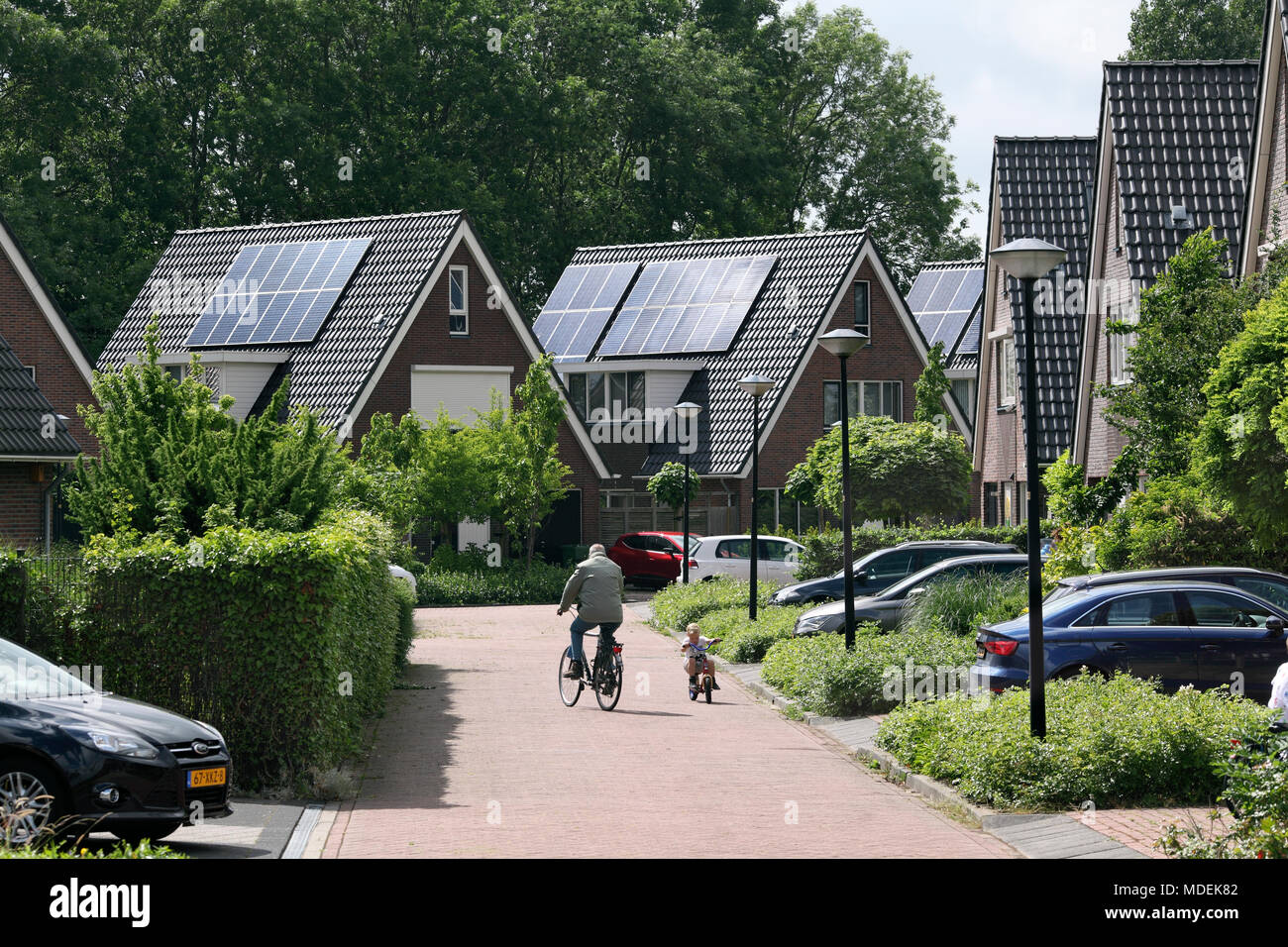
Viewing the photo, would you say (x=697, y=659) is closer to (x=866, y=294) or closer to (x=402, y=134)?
(x=866, y=294)

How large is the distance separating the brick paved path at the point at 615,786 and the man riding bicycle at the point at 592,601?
2.60 feet

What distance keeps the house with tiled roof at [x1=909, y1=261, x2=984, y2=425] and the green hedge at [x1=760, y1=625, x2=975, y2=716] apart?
33.1m

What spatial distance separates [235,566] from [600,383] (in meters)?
37.4

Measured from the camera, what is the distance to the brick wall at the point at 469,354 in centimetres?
4419

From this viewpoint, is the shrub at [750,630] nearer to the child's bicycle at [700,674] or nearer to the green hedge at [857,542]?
the child's bicycle at [700,674]

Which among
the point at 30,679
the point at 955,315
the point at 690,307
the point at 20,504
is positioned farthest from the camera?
the point at 955,315

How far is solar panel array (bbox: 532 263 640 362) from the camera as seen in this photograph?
51.4 metres

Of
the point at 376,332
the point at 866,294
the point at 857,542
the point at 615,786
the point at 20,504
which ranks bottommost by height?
the point at 615,786

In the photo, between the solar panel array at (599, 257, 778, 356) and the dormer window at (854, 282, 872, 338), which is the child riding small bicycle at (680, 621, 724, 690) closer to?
the solar panel array at (599, 257, 778, 356)

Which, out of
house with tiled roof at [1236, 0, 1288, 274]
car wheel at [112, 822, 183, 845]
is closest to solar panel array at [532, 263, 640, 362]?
house with tiled roof at [1236, 0, 1288, 274]

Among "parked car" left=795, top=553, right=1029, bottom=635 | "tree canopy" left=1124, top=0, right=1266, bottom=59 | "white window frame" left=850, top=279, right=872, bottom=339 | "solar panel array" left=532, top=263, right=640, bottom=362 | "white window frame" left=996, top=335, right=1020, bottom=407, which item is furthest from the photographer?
"tree canopy" left=1124, top=0, right=1266, bottom=59

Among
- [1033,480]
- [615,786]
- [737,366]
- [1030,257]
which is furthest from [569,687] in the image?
[737,366]

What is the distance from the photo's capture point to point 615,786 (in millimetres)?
13703

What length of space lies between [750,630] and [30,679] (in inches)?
609
